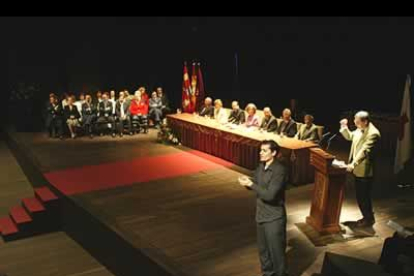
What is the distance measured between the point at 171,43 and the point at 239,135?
28.0ft

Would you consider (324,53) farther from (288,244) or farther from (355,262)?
(355,262)

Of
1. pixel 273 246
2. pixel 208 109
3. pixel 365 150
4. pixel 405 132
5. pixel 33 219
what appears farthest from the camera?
pixel 208 109

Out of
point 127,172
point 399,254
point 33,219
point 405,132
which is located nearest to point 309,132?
point 405,132

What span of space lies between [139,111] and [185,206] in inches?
227

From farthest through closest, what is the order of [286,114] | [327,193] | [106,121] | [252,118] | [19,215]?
[106,121] < [252,118] < [286,114] < [19,215] < [327,193]

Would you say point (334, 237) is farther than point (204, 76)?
No

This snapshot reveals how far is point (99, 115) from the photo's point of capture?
12570mm

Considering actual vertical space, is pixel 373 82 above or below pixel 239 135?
above

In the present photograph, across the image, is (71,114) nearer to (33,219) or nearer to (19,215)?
(19,215)

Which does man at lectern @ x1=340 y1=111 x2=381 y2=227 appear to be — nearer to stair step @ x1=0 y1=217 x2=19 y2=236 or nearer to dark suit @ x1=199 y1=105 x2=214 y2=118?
stair step @ x1=0 y1=217 x2=19 y2=236

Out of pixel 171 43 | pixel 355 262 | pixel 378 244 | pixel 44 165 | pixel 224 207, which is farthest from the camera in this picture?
pixel 171 43

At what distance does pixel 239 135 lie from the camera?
30.6 ft

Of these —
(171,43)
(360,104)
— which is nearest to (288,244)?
(360,104)

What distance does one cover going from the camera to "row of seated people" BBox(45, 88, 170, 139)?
485 inches
